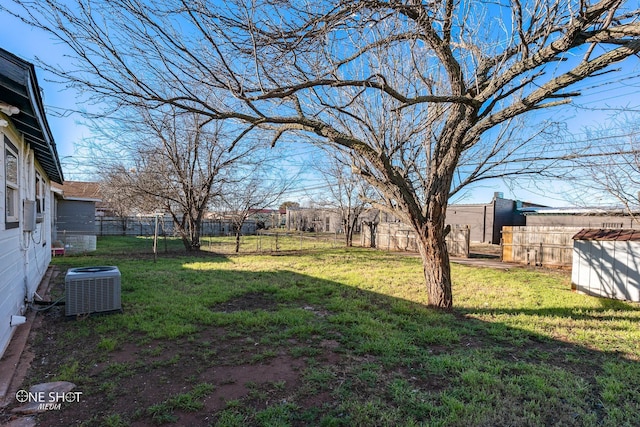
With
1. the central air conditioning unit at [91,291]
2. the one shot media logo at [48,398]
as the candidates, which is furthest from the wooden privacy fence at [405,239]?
the one shot media logo at [48,398]

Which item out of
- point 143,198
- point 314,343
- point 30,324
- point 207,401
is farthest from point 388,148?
point 143,198

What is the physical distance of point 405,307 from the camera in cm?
536

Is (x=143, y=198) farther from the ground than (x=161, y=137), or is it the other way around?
(x=161, y=137)

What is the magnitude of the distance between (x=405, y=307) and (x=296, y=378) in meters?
2.86

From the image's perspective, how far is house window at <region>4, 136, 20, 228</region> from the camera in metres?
3.82

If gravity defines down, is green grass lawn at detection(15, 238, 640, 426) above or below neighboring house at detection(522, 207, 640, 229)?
below

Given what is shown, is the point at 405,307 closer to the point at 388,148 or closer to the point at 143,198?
the point at 388,148

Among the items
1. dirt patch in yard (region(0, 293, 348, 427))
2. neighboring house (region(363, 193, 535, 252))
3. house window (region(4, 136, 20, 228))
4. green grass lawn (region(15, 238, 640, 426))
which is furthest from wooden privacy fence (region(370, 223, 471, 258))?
house window (region(4, 136, 20, 228))

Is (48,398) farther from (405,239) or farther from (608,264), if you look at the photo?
(405,239)

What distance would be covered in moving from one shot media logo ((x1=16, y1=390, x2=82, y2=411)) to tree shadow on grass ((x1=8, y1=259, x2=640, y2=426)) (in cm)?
10

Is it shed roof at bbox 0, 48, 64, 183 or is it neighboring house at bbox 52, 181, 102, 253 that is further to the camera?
neighboring house at bbox 52, 181, 102, 253

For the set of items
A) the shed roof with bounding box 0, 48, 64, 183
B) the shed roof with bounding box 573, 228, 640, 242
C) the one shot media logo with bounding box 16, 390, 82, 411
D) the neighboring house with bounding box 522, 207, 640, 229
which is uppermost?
the shed roof with bounding box 0, 48, 64, 183

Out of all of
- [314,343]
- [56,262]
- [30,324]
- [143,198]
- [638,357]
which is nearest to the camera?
[638,357]

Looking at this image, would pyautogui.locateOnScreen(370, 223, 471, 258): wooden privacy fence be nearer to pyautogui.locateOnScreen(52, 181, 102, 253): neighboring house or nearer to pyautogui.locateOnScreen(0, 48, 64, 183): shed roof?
pyautogui.locateOnScreen(52, 181, 102, 253): neighboring house
